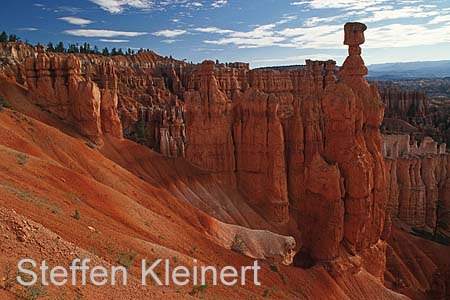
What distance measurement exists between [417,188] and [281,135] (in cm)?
2025

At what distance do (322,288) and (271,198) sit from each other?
53.5 feet

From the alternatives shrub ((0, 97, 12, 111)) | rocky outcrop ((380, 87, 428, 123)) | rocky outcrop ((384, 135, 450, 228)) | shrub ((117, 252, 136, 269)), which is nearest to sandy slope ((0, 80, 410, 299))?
shrub ((117, 252, 136, 269))

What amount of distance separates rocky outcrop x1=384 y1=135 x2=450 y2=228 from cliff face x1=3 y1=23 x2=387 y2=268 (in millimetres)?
13346

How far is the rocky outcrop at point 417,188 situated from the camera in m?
45.1

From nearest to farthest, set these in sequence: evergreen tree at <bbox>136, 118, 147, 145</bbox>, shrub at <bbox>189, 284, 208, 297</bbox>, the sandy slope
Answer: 1. the sandy slope
2. shrub at <bbox>189, 284, 208, 297</bbox>
3. evergreen tree at <bbox>136, 118, 147, 145</bbox>

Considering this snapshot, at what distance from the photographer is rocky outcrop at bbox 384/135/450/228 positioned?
45.1 meters

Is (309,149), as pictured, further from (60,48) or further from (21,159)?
(60,48)

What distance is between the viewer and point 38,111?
32.3 meters

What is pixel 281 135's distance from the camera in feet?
120

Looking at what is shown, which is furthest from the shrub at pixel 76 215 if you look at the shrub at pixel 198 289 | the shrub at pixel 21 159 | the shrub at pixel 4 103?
the shrub at pixel 4 103

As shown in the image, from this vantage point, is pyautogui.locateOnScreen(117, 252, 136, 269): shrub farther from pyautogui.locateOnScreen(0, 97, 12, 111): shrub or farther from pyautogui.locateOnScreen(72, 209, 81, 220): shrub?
pyautogui.locateOnScreen(0, 97, 12, 111): shrub

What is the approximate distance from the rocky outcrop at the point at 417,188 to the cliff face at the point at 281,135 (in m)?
13.3

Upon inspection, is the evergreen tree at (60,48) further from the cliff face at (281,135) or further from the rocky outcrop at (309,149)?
the rocky outcrop at (309,149)

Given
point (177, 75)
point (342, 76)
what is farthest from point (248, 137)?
point (177, 75)
